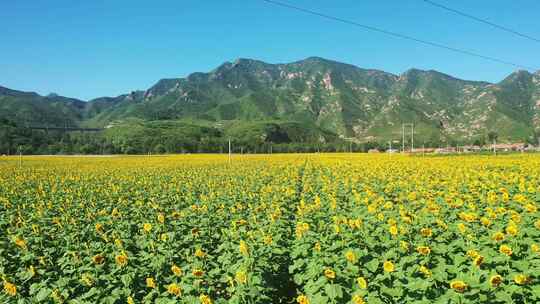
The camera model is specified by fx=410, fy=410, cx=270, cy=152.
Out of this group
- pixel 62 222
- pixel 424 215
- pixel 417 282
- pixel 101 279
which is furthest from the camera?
pixel 62 222

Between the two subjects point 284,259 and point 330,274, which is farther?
point 284,259

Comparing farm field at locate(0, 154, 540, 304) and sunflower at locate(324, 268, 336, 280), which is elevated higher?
sunflower at locate(324, 268, 336, 280)

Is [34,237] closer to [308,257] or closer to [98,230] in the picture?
[98,230]

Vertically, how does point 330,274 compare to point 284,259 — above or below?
above

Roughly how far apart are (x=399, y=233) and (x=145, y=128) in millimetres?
198803

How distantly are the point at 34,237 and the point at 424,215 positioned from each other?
25.6ft

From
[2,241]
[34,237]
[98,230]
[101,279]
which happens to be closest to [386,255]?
[101,279]

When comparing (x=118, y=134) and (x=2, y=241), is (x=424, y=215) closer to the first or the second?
(x=2, y=241)

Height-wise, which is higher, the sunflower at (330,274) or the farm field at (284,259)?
the sunflower at (330,274)

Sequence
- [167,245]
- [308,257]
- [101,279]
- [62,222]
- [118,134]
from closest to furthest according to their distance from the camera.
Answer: [101,279] → [308,257] → [167,245] → [62,222] → [118,134]

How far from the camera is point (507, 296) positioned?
405cm

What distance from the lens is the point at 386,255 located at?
573 cm

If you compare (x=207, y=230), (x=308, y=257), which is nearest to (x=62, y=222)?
(x=207, y=230)

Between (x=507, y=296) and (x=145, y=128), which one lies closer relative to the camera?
(x=507, y=296)
